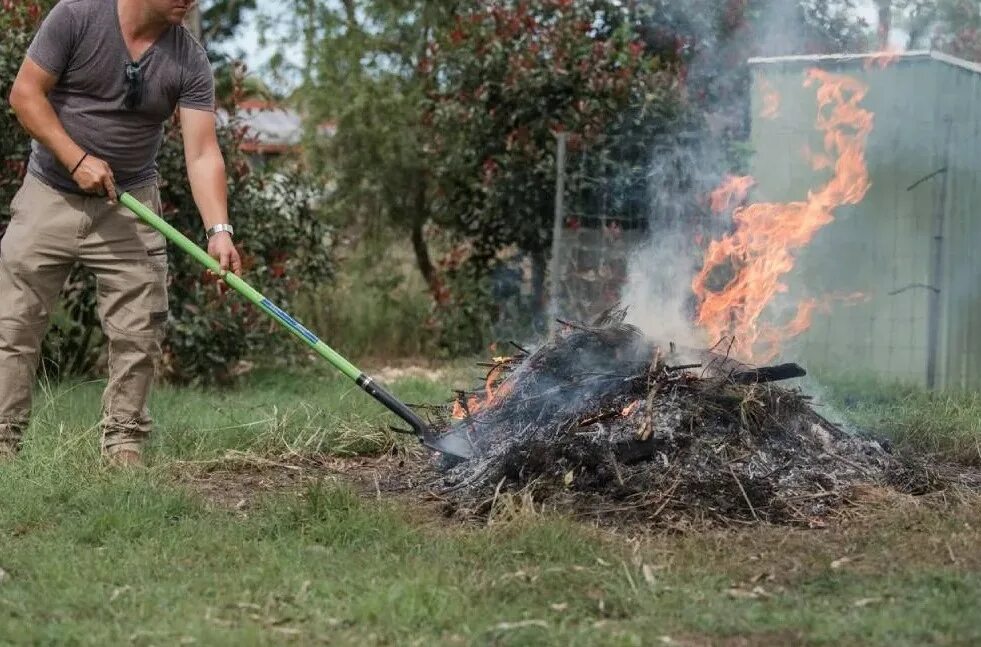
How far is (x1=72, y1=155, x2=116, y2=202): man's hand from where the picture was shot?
517 centimetres

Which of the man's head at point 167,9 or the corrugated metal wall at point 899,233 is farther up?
the man's head at point 167,9

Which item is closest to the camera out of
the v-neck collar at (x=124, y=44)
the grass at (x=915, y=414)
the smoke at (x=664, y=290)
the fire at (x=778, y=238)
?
the v-neck collar at (x=124, y=44)

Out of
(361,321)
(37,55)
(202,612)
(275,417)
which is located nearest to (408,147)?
(361,321)

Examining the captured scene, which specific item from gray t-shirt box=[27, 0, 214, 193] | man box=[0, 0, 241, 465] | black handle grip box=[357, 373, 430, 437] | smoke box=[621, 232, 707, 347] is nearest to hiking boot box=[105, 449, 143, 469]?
man box=[0, 0, 241, 465]

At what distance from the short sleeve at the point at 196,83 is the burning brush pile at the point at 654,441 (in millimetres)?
1802

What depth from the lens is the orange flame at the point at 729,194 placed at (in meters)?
8.88

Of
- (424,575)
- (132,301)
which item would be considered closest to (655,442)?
(424,575)

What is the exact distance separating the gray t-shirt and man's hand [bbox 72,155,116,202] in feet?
0.63

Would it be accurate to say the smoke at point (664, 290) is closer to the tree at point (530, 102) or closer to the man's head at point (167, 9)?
the tree at point (530, 102)

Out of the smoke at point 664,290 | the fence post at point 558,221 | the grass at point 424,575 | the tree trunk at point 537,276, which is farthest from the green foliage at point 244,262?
the grass at point 424,575

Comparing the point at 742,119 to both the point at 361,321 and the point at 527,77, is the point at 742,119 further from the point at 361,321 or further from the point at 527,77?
the point at 361,321

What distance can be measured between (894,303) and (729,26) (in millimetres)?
2723

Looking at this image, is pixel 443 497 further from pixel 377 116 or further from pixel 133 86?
pixel 377 116

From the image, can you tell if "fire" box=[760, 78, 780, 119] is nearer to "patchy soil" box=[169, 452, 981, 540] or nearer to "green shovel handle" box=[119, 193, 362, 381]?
"patchy soil" box=[169, 452, 981, 540]
